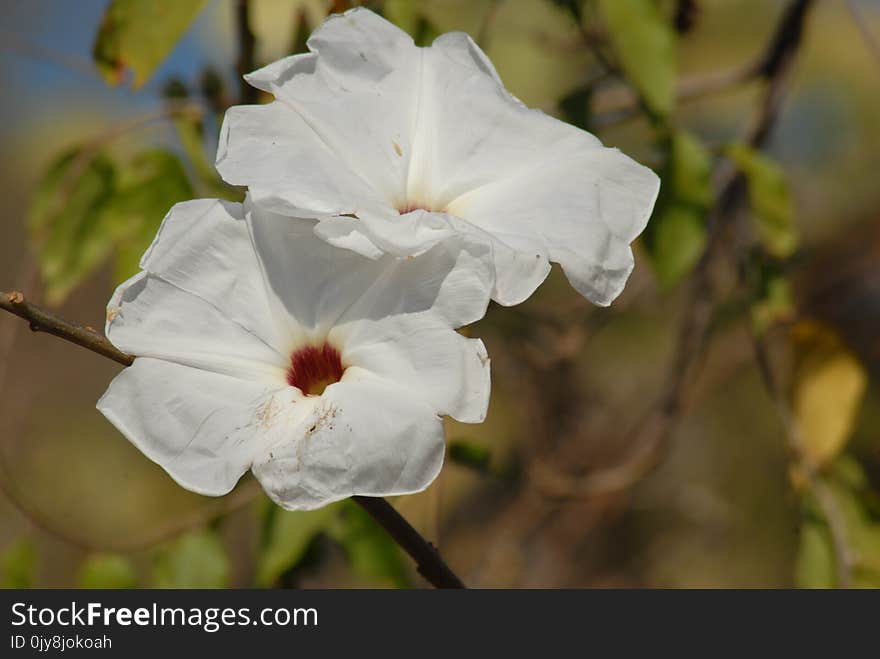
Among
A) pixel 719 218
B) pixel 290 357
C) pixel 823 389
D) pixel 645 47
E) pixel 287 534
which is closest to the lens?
pixel 290 357

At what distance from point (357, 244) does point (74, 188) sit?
108cm

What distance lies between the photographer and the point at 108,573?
5.82ft

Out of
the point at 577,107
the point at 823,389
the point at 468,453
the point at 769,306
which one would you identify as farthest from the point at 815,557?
the point at 577,107

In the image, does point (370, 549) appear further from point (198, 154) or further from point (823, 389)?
point (823, 389)

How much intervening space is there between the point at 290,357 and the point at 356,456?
0.16m

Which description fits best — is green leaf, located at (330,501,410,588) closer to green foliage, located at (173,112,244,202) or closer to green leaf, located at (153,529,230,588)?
green leaf, located at (153,529,230,588)

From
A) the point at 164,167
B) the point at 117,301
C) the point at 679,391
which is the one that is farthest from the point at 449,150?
the point at 679,391

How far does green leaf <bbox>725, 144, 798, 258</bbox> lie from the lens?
5.89 feet

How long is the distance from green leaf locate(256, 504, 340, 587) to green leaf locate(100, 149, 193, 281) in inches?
19.5

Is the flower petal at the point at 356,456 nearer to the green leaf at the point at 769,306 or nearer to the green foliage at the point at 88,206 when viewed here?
the green foliage at the point at 88,206

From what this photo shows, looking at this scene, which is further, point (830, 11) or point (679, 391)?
point (830, 11)
